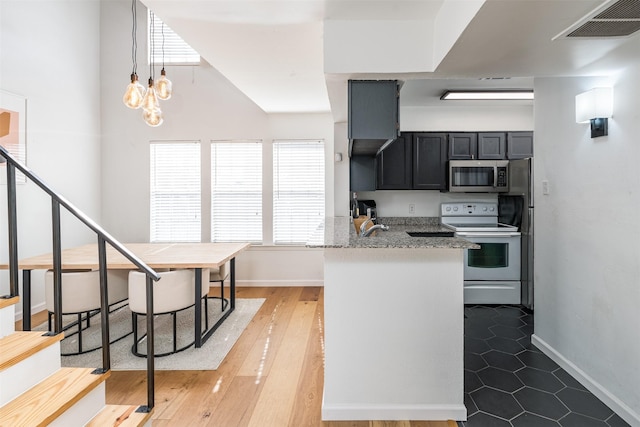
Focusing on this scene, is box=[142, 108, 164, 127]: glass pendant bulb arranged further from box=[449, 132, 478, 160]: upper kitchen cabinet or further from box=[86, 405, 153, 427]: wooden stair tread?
box=[449, 132, 478, 160]: upper kitchen cabinet

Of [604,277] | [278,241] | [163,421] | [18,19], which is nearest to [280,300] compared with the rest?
[278,241]

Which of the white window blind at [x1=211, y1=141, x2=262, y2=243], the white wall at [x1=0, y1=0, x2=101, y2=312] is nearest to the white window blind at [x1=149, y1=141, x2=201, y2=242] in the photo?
the white window blind at [x1=211, y1=141, x2=262, y2=243]

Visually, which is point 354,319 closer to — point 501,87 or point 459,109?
point 501,87

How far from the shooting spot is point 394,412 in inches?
79.2

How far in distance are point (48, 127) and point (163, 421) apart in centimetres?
381

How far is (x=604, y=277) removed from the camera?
2182mm

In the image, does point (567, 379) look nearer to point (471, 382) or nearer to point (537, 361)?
point (537, 361)

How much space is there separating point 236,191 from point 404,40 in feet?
11.4

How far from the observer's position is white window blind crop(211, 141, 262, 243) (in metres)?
5.06

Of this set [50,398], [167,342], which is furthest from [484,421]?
[167,342]

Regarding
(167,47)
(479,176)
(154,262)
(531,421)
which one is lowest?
(531,421)

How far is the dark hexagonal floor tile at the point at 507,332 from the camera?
3205 mm

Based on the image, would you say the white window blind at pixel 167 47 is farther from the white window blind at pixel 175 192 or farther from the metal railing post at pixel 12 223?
the metal railing post at pixel 12 223

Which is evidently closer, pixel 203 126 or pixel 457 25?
pixel 457 25
